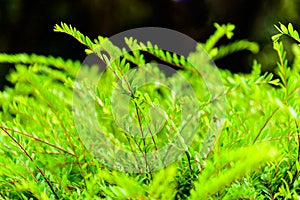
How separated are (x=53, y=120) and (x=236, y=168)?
18.3 inches

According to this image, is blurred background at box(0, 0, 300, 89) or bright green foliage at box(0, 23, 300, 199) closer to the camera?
bright green foliage at box(0, 23, 300, 199)

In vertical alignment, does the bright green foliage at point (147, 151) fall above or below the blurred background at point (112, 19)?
below

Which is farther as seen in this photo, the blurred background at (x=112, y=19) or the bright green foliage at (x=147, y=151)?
the blurred background at (x=112, y=19)

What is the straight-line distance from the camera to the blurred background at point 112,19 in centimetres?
314

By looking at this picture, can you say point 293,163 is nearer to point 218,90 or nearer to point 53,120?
point 218,90

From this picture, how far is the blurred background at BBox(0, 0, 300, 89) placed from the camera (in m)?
3.14

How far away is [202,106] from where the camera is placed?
0.69 meters

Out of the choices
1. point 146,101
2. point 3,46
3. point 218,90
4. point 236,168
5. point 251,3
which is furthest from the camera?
point 3,46

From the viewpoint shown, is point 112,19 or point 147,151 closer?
point 147,151

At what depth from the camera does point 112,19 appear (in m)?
3.47

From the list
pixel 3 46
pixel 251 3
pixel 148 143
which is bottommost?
pixel 148 143

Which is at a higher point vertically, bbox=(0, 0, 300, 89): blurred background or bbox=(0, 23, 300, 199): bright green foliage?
bbox=(0, 0, 300, 89): blurred background

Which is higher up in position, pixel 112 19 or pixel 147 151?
pixel 112 19

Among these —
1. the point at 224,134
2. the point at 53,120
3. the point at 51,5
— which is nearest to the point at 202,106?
the point at 224,134
